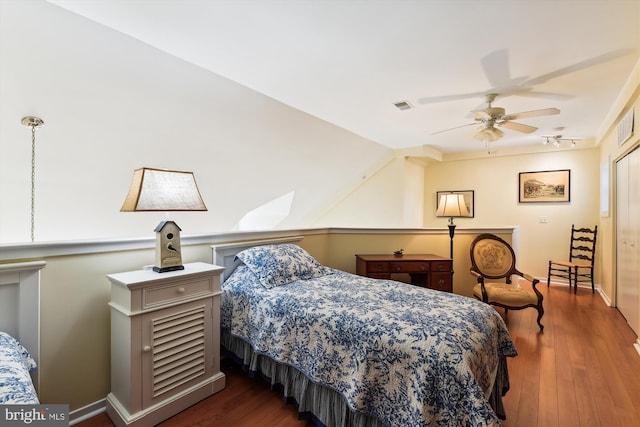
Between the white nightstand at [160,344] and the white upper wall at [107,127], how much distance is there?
0.79 meters

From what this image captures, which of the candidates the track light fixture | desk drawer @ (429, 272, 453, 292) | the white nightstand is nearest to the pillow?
the white nightstand

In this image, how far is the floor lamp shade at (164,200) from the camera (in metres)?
1.79

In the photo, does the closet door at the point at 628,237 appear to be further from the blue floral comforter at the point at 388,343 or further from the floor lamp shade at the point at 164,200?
the floor lamp shade at the point at 164,200

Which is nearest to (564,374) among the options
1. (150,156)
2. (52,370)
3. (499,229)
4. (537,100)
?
(499,229)

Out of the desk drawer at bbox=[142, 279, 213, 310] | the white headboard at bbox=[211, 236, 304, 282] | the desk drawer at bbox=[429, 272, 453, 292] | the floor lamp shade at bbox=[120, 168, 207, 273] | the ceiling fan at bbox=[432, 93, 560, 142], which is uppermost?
the ceiling fan at bbox=[432, 93, 560, 142]

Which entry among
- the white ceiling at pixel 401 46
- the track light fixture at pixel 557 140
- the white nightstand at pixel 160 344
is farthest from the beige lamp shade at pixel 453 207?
the white nightstand at pixel 160 344

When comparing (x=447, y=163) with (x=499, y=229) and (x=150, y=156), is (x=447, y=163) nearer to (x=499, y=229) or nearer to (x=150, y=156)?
(x=499, y=229)

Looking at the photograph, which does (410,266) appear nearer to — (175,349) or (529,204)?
(175,349)

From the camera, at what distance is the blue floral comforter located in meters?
1.29

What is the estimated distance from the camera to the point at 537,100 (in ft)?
10.5

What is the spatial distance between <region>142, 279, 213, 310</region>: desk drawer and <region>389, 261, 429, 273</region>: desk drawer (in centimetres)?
212

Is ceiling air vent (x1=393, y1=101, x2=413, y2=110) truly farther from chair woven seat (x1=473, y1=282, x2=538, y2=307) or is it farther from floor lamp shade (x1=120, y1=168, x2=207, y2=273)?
floor lamp shade (x1=120, y1=168, x2=207, y2=273)

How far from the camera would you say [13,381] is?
0.99 metres

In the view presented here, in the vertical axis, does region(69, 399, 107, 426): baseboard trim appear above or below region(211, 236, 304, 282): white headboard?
below
